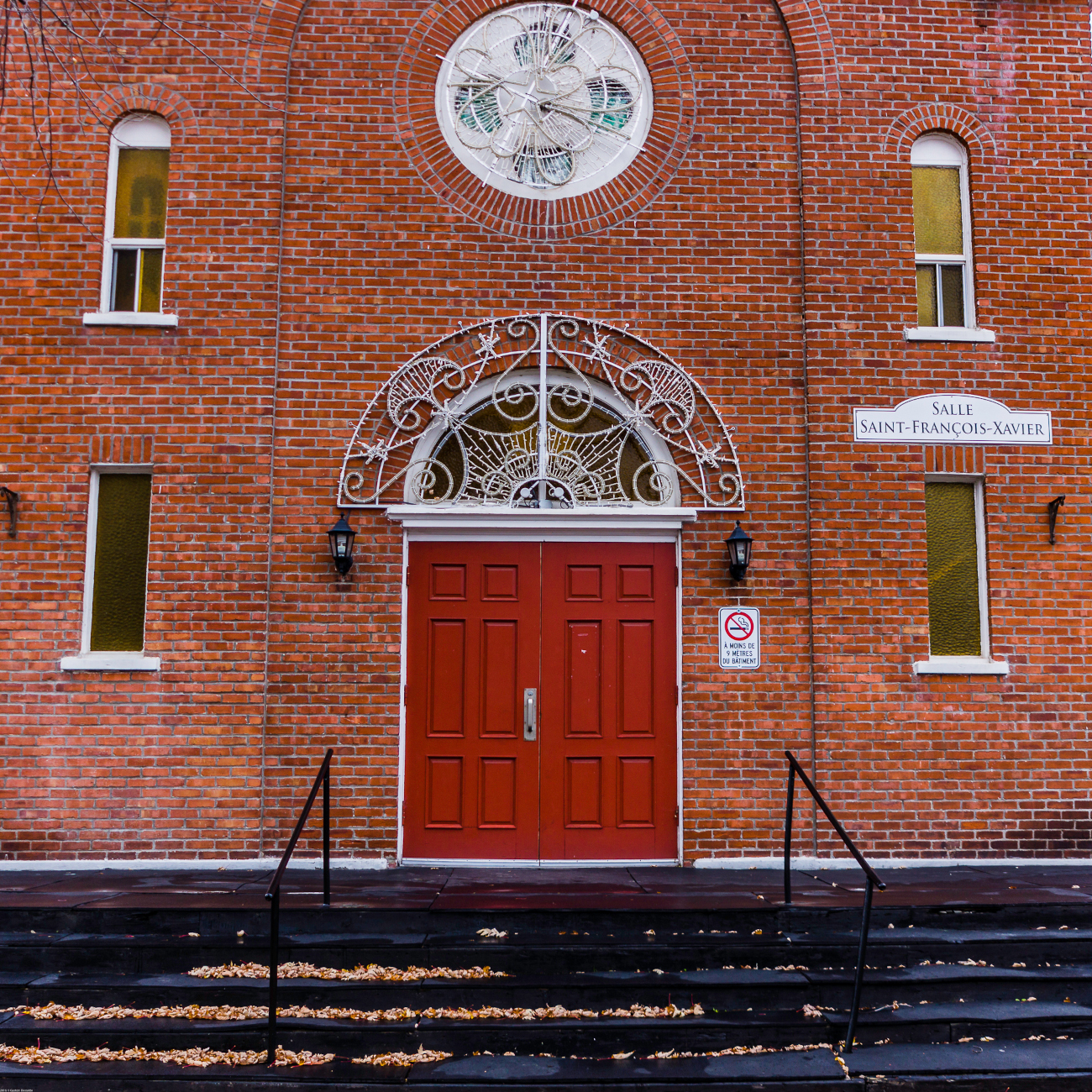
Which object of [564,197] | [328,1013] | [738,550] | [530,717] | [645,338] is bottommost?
[328,1013]

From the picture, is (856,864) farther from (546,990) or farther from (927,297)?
(927,297)

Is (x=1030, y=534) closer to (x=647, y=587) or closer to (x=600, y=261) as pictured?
(x=647, y=587)

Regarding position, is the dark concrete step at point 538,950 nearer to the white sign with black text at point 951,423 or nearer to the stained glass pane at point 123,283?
the white sign with black text at point 951,423

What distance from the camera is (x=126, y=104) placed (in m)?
8.39

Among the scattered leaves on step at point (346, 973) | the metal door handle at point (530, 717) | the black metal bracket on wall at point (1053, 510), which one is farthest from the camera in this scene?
the black metal bracket on wall at point (1053, 510)

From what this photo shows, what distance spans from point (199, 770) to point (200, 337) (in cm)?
360

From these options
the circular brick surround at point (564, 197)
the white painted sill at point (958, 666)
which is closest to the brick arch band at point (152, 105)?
the circular brick surround at point (564, 197)

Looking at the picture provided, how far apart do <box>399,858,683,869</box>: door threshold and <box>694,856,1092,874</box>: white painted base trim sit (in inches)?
13.2

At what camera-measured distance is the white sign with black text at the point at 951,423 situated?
8.33 meters

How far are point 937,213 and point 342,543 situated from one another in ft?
19.8

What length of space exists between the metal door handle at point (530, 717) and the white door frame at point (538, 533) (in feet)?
3.27

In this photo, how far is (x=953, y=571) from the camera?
8.39 meters

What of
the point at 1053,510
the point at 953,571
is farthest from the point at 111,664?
the point at 1053,510

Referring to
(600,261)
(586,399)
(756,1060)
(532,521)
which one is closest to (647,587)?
(532,521)
